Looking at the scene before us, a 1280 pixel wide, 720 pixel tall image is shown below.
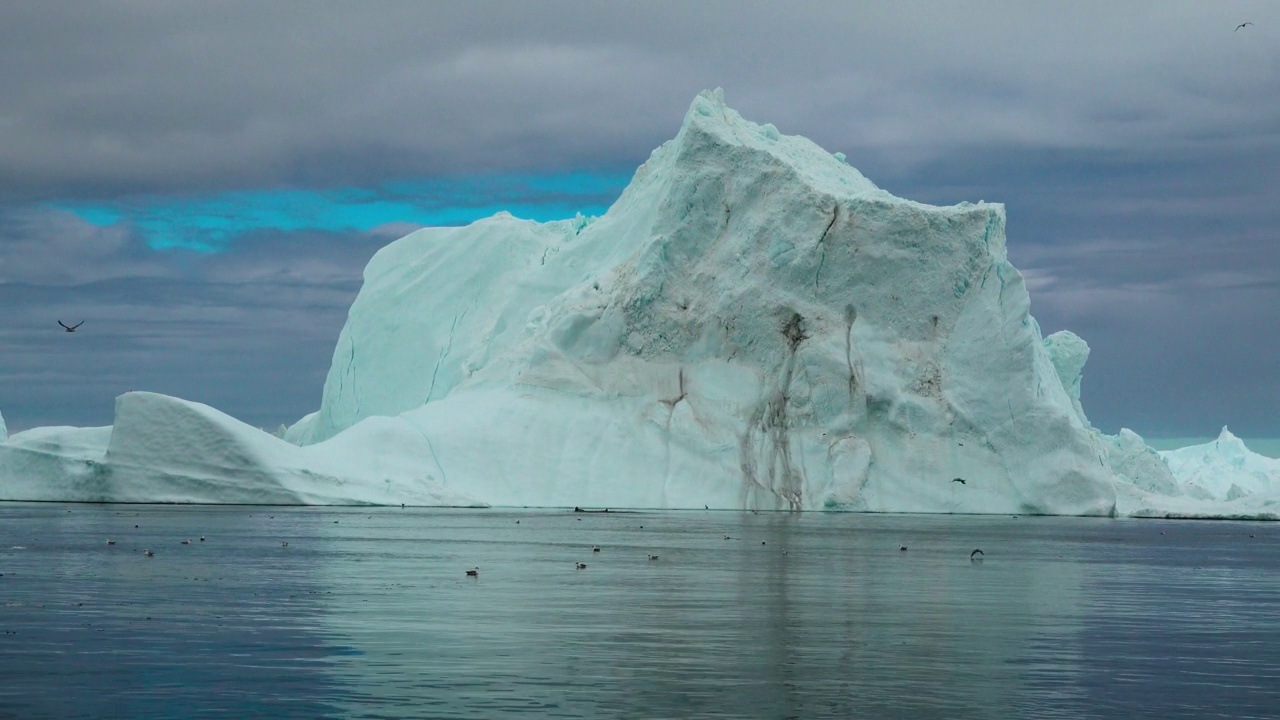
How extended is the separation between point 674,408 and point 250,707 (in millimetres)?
43185

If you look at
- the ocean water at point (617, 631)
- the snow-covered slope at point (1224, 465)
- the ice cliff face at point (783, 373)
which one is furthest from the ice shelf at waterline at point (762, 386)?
the snow-covered slope at point (1224, 465)

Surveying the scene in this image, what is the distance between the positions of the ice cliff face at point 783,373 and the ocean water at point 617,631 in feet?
65.5

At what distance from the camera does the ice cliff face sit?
51.5 m

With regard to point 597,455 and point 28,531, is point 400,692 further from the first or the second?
point 597,455

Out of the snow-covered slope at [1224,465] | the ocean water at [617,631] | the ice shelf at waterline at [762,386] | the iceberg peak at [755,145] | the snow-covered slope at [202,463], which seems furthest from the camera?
the snow-covered slope at [1224,465]

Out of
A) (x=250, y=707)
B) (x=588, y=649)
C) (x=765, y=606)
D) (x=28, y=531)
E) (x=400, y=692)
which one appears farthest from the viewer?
(x=28, y=531)

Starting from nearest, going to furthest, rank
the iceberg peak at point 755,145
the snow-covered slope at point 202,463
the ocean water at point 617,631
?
the ocean water at point 617,631, the snow-covered slope at point 202,463, the iceberg peak at point 755,145

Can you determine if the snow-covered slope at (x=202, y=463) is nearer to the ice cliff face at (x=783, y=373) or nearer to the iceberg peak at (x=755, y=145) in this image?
the ice cliff face at (x=783, y=373)

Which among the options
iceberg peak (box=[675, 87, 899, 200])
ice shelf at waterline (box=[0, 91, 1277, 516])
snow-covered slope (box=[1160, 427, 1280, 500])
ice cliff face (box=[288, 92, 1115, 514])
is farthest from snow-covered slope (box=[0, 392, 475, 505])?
snow-covered slope (box=[1160, 427, 1280, 500])

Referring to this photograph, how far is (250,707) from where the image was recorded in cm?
1008

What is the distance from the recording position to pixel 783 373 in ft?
173

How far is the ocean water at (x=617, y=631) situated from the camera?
1068 cm

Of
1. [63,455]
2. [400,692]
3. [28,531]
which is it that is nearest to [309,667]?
[400,692]

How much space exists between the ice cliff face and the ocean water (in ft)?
65.5
